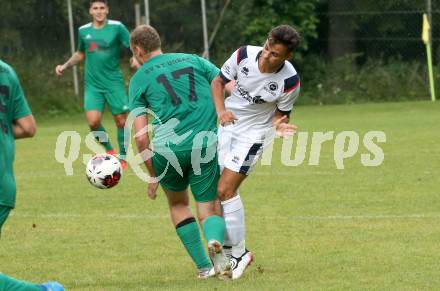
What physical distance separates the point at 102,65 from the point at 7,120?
29.8 feet

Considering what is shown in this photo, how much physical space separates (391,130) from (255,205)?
8117 mm

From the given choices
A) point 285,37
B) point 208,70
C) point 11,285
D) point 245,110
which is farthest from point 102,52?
point 11,285

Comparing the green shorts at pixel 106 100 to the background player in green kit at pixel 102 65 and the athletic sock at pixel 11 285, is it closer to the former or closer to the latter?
the background player in green kit at pixel 102 65

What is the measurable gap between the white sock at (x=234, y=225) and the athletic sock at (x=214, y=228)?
19cm

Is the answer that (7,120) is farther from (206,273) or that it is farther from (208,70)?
(206,273)

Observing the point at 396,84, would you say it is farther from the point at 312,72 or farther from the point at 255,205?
the point at 255,205

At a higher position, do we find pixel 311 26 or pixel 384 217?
pixel 384 217

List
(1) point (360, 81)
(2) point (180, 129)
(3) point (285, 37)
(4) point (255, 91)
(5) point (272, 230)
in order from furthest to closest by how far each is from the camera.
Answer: (1) point (360, 81) → (5) point (272, 230) → (4) point (255, 91) → (2) point (180, 129) → (3) point (285, 37)

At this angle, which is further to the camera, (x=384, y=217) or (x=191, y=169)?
(x=384, y=217)

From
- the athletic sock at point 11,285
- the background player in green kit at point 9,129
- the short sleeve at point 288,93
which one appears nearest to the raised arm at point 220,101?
the short sleeve at point 288,93

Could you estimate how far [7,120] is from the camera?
568cm

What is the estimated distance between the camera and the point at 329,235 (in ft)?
29.2

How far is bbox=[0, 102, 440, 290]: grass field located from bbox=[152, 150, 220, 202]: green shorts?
1.96ft

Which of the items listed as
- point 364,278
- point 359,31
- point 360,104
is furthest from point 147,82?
point 359,31
